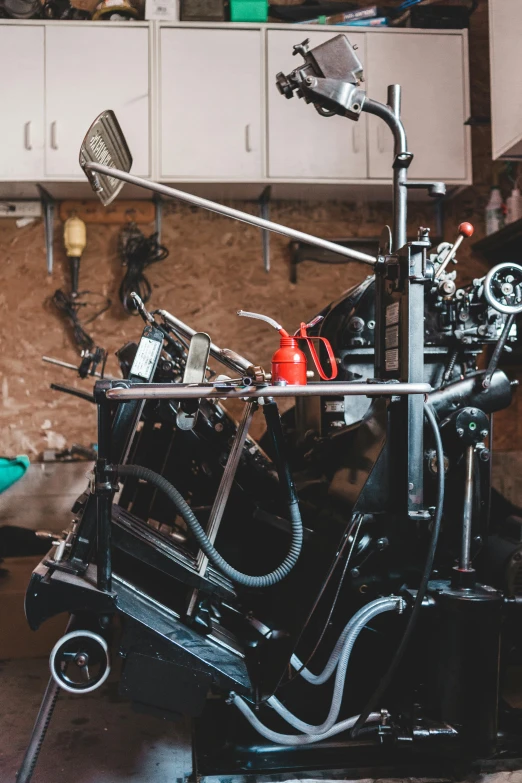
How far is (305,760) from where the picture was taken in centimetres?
170

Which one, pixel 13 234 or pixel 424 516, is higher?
pixel 13 234

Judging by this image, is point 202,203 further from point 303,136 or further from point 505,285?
point 303,136

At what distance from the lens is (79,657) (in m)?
1.51

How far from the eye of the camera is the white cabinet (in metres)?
2.84

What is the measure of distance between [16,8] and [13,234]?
1.10m

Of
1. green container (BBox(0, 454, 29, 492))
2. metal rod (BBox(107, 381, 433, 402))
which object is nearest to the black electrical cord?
green container (BBox(0, 454, 29, 492))

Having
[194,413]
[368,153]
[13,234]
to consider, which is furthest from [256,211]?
[194,413]

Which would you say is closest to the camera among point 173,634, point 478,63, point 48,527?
point 173,634

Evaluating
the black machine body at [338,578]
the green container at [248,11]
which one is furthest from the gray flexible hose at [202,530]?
the green container at [248,11]

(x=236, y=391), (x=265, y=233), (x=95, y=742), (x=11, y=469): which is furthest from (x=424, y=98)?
(x=95, y=742)

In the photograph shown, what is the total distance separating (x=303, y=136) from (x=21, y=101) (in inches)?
54.9

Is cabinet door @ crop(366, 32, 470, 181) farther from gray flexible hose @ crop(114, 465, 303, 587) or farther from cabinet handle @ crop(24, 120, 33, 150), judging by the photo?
gray flexible hose @ crop(114, 465, 303, 587)

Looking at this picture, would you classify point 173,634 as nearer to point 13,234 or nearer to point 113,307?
point 113,307

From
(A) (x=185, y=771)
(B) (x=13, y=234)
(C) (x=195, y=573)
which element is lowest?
(A) (x=185, y=771)
